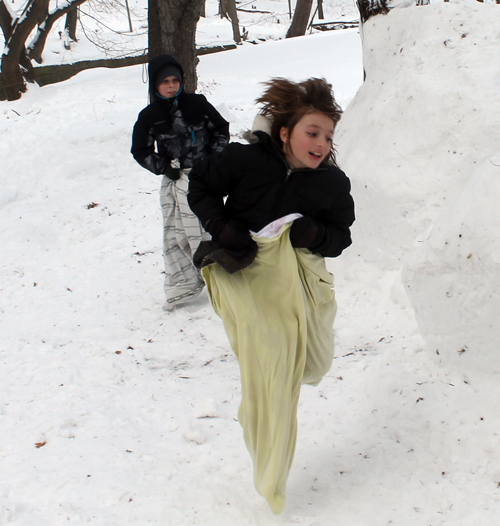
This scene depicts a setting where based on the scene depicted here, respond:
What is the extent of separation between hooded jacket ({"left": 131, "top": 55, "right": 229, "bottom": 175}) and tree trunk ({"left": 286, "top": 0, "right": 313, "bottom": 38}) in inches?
461

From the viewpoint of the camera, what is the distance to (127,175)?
7113mm

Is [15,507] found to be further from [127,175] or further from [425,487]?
[127,175]

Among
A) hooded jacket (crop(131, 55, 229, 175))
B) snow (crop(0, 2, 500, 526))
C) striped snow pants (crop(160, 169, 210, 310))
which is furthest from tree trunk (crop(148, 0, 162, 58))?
striped snow pants (crop(160, 169, 210, 310))

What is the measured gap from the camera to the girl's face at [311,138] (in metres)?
1.98

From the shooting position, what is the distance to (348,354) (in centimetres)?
354

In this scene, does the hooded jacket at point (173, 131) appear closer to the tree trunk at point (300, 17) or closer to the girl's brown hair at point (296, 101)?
the girl's brown hair at point (296, 101)

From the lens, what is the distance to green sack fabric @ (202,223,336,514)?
2.09 meters

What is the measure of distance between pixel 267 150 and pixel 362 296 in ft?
7.04

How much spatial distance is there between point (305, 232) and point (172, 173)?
2.24 m

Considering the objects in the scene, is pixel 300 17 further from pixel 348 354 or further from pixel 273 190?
pixel 273 190

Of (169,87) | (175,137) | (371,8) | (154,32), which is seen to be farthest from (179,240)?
(154,32)

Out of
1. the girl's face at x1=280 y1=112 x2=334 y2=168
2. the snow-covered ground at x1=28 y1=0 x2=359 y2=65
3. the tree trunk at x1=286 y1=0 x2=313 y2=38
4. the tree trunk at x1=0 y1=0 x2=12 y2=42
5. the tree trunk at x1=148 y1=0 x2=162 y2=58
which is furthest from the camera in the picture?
the snow-covered ground at x1=28 y1=0 x2=359 y2=65

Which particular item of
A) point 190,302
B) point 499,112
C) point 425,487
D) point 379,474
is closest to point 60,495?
point 379,474

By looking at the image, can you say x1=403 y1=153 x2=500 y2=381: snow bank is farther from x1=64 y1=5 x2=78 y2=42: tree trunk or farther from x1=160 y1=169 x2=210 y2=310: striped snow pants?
x1=64 y1=5 x2=78 y2=42: tree trunk
